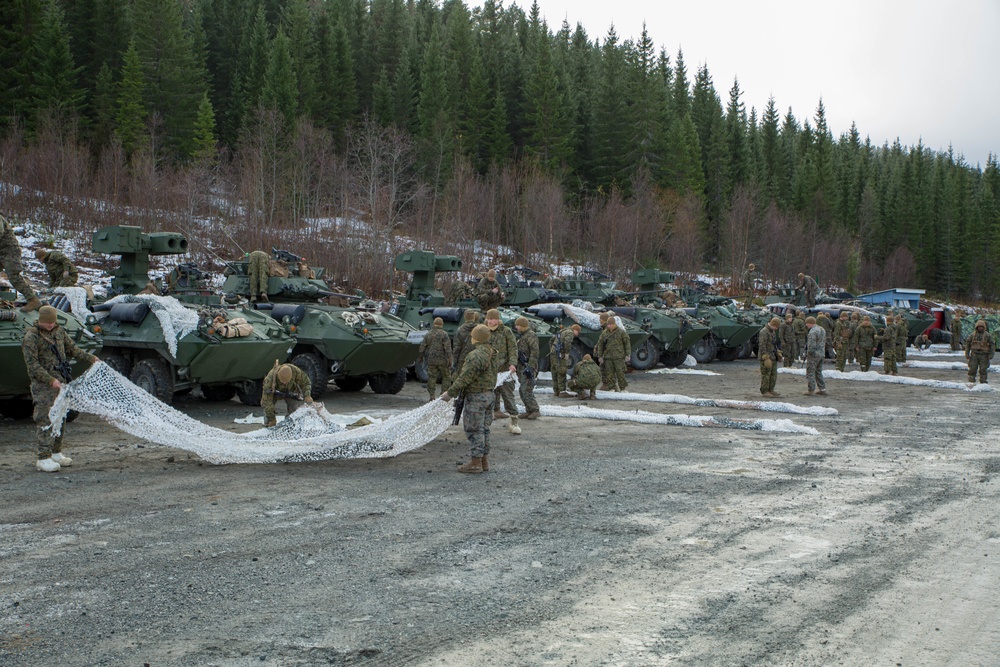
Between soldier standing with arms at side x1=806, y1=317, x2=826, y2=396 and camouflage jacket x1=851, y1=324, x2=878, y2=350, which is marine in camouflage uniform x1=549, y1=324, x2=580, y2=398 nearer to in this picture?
soldier standing with arms at side x1=806, y1=317, x2=826, y2=396

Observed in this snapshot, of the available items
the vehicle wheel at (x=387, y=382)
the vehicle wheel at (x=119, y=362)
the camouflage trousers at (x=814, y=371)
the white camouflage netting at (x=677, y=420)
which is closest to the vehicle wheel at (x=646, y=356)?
the camouflage trousers at (x=814, y=371)

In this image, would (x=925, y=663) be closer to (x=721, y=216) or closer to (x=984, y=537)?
(x=984, y=537)

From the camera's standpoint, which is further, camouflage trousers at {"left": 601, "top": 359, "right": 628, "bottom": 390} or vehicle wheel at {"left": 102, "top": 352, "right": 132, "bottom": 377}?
camouflage trousers at {"left": 601, "top": 359, "right": 628, "bottom": 390}

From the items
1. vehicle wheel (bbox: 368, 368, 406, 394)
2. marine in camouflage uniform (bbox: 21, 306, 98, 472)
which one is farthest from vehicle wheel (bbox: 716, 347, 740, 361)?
marine in camouflage uniform (bbox: 21, 306, 98, 472)

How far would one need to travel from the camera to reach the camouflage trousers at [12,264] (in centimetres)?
1159

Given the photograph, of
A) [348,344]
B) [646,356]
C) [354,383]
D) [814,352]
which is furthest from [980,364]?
[348,344]

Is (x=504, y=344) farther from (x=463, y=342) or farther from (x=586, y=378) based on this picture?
(x=586, y=378)

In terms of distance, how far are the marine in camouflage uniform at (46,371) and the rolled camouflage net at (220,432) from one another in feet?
0.40

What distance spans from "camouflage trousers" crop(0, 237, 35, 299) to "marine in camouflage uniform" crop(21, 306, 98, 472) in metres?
2.24

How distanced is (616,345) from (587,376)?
5.16 ft

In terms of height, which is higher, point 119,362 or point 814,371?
point 119,362

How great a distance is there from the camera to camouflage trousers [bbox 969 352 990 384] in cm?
2047

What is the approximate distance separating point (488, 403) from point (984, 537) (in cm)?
463

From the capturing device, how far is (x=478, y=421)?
31.4 feet
